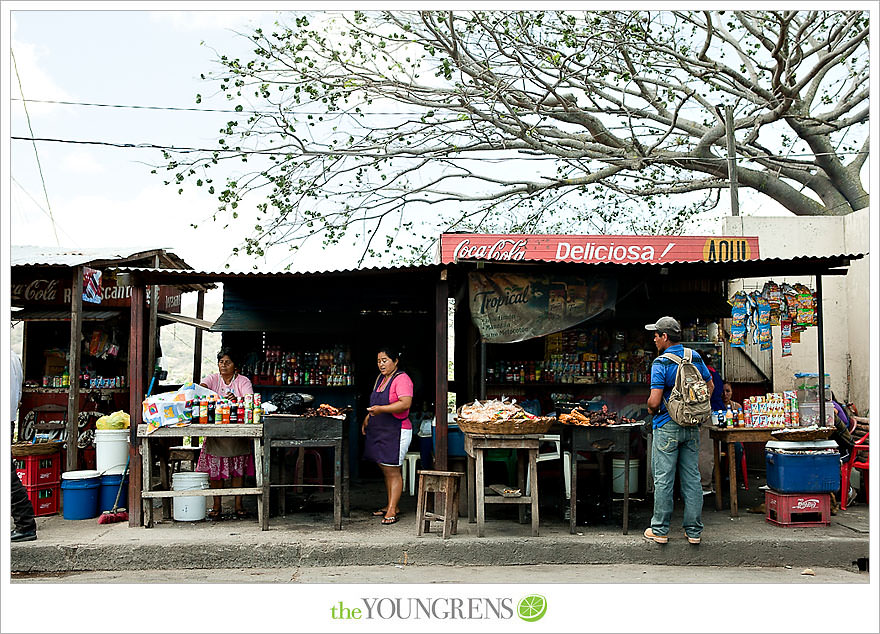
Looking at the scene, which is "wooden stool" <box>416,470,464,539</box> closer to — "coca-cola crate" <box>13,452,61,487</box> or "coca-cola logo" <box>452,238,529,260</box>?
"coca-cola logo" <box>452,238,529,260</box>

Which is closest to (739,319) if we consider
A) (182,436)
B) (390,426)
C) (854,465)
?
(854,465)

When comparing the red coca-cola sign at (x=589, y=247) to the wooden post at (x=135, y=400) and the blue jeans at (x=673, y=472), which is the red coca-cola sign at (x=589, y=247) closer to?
the blue jeans at (x=673, y=472)

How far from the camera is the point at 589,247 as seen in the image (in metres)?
9.14

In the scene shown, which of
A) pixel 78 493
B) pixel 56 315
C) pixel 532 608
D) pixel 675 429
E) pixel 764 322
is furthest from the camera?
pixel 56 315

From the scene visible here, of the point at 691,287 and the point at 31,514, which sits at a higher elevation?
the point at 691,287

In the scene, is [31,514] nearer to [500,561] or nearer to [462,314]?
[500,561]

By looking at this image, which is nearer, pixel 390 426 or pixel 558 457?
pixel 390 426

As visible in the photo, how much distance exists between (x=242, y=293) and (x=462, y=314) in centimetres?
330

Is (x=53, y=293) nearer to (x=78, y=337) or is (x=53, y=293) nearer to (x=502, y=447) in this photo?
(x=78, y=337)

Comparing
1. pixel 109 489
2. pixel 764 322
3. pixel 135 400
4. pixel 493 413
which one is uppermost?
pixel 764 322

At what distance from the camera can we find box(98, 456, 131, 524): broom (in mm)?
8203

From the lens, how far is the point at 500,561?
7.37m

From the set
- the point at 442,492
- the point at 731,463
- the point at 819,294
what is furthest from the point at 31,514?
the point at 819,294

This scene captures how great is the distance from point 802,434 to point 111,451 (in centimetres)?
745
